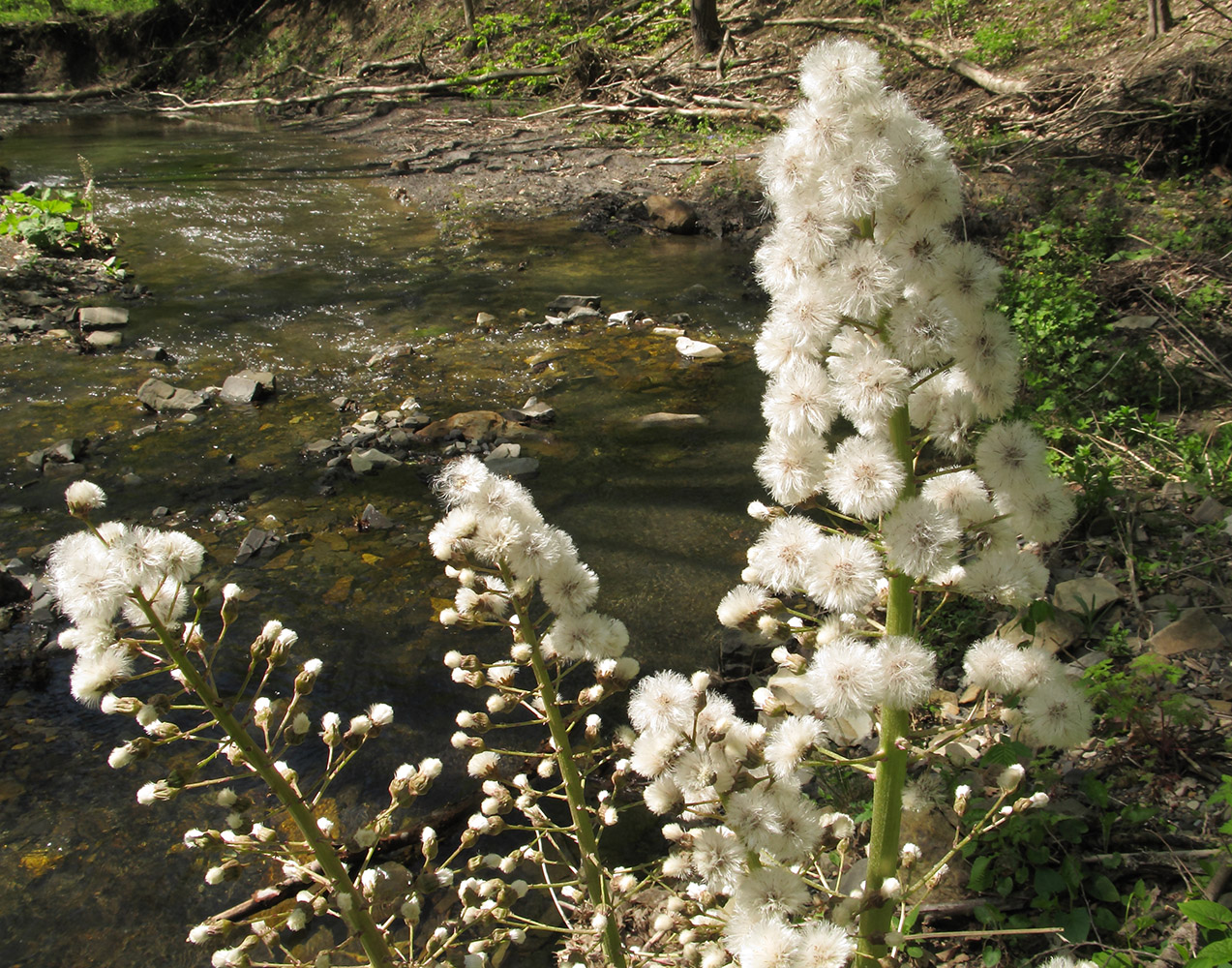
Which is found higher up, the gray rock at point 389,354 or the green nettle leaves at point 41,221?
the green nettle leaves at point 41,221

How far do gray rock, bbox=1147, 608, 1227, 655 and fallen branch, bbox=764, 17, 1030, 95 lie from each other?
792 centimetres

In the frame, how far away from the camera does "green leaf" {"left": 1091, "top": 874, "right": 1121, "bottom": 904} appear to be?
2414mm

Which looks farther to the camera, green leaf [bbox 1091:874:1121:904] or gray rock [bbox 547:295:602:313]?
gray rock [bbox 547:295:602:313]

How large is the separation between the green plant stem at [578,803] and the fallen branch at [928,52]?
387 inches

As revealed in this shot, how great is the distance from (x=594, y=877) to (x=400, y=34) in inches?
1044

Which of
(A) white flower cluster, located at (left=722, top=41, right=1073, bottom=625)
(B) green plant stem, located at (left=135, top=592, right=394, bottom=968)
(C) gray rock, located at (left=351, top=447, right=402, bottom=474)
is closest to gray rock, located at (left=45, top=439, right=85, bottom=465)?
(C) gray rock, located at (left=351, top=447, right=402, bottom=474)

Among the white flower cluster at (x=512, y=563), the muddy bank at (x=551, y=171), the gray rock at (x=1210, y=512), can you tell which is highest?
the muddy bank at (x=551, y=171)

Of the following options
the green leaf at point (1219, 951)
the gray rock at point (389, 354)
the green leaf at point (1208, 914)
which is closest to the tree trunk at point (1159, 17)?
the gray rock at point (389, 354)

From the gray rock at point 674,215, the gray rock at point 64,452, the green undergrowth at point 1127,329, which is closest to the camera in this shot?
the green undergrowth at point 1127,329

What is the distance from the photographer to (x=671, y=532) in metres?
5.04

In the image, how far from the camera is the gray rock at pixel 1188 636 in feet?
10.5

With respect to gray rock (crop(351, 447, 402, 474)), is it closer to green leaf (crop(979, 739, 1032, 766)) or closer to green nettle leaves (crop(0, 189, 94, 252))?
green leaf (crop(979, 739, 1032, 766))

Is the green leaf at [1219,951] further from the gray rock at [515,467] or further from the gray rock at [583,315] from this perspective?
the gray rock at [583,315]

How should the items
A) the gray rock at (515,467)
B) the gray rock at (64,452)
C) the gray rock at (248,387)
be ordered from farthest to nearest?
the gray rock at (248,387) < the gray rock at (64,452) < the gray rock at (515,467)
